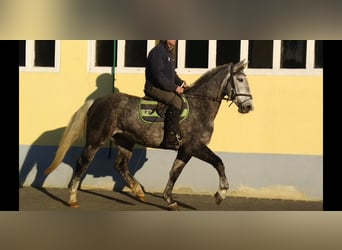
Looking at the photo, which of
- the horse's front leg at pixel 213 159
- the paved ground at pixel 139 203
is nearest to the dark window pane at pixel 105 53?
the paved ground at pixel 139 203

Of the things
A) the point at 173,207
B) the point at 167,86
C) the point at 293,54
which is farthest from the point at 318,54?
the point at 173,207

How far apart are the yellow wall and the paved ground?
0.72 m

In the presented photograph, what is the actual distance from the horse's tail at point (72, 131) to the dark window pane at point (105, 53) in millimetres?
1048

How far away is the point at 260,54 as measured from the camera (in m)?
11.5

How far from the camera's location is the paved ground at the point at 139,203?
428 inches

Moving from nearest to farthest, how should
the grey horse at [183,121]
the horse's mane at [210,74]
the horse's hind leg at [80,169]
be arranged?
the grey horse at [183,121] < the horse's mane at [210,74] < the horse's hind leg at [80,169]

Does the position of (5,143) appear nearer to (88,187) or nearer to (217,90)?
(88,187)

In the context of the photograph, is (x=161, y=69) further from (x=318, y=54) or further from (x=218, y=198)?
(x=318, y=54)

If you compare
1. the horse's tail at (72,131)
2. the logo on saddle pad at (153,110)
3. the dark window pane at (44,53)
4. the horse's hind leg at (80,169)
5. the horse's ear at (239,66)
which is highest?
the dark window pane at (44,53)

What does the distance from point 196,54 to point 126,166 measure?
6.21 feet

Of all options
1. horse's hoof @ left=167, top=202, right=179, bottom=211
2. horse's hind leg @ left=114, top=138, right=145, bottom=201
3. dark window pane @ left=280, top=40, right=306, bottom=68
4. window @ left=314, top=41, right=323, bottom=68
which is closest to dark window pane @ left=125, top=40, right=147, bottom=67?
horse's hind leg @ left=114, top=138, right=145, bottom=201

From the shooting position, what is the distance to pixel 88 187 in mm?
11820

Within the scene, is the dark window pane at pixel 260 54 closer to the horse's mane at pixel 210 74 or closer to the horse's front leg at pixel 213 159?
the horse's mane at pixel 210 74
